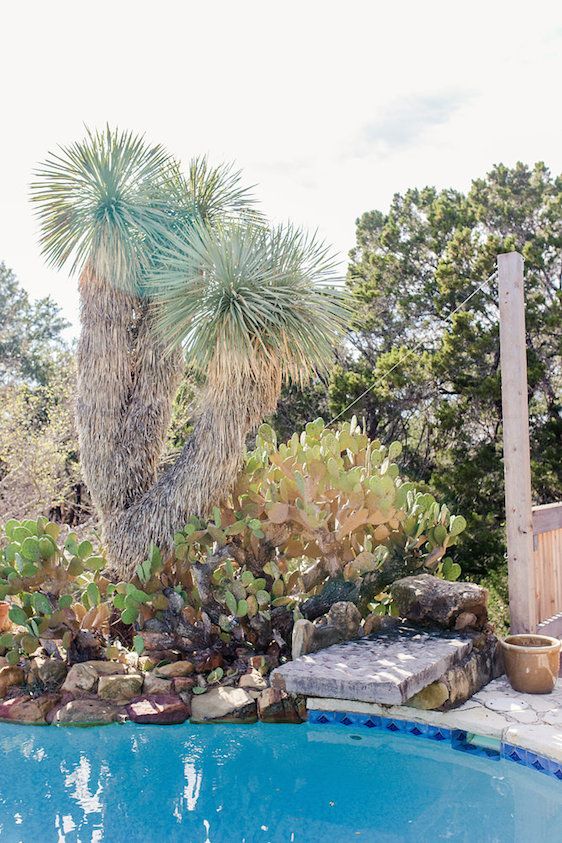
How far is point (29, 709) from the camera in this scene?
4.84 meters

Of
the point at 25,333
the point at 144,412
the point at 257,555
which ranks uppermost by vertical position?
the point at 25,333

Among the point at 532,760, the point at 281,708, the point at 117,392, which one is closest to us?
the point at 532,760

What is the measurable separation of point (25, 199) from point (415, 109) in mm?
4228

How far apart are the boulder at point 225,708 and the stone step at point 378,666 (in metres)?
0.22

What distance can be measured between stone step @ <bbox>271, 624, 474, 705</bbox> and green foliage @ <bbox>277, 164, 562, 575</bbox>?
5433 mm

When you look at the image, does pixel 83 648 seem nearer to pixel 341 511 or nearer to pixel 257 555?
A: pixel 257 555

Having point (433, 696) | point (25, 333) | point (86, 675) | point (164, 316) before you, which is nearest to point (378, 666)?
point (433, 696)

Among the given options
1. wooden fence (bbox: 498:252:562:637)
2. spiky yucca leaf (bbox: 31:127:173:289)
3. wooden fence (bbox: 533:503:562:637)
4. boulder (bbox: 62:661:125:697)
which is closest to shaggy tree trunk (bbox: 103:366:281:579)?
boulder (bbox: 62:661:125:697)

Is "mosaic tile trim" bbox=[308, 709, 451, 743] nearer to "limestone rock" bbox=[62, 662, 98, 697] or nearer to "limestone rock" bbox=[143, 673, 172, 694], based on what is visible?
"limestone rock" bbox=[143, 673, 172, 694]

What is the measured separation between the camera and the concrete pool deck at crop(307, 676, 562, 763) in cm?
388

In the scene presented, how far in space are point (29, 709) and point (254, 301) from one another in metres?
3.07

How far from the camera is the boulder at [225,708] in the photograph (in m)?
4.70

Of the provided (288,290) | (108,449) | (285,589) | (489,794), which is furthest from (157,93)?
(489,794)

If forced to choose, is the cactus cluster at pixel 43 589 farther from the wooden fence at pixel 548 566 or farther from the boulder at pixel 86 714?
the wooden fence at pixel 548 566
